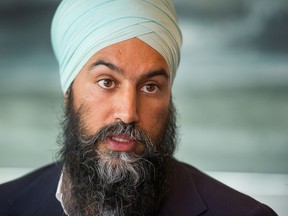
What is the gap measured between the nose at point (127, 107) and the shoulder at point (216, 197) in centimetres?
32

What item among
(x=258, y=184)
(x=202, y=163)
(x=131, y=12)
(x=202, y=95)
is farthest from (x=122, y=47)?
(x=258, y=184)

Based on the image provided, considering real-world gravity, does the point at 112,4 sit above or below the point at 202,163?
above

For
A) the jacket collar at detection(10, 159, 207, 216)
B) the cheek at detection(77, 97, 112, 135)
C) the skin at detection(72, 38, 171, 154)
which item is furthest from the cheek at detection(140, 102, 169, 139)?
the jacket collar at detection(10, 159, 207, 216)

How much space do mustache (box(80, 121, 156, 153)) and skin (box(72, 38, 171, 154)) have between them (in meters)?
0.01

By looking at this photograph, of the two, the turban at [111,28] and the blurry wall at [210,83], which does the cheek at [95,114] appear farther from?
the blurry wall at [210,83]

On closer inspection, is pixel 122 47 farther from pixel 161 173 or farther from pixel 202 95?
pixel 202 95

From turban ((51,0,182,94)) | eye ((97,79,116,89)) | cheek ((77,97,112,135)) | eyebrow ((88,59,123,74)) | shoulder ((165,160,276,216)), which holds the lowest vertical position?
shoulder ((165,160,276,216))

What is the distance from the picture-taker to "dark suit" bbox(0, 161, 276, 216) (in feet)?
3.85

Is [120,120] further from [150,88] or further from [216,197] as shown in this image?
[216,197]

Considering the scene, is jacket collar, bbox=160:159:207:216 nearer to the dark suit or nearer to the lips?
the dark suit

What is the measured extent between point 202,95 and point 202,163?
9.6 inches

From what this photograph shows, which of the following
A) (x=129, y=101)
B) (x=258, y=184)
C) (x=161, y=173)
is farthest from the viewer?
(x=258, y=184)

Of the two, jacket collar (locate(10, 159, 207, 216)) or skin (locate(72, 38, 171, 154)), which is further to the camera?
jacket collar (locate(10, 159, 207, 216))

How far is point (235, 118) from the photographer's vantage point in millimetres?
1472
